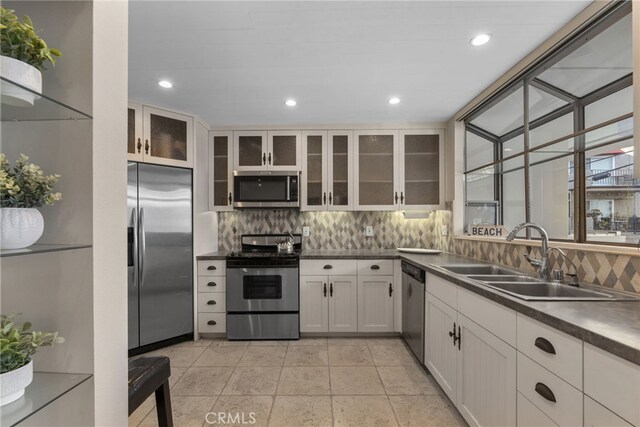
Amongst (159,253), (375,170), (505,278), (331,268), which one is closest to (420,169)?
(375,170)

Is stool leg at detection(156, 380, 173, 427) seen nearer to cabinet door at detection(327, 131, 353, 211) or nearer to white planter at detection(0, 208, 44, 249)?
white planter at detection(0, 208, 44, 249)

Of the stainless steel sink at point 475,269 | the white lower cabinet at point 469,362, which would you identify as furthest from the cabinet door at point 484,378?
the stainless steel sink at point 475,269

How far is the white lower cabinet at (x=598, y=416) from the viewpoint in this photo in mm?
806

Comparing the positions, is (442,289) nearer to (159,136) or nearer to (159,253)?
(159,253)

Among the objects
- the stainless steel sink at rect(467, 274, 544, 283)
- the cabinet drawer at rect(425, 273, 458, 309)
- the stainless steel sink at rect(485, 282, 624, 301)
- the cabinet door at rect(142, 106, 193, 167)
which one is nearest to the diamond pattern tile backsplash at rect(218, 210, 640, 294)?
the cabinet door at rect(142, 106, 193, 167)

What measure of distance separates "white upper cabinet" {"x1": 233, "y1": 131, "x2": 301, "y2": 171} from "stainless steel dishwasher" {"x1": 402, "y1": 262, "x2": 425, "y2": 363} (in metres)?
1.78

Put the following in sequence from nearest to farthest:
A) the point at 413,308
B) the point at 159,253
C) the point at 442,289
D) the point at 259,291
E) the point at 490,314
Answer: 1. the point at 490,314
2. the point at 442,289
3. the point at 413,308
4. the point at 159,253
5. the point at 259,291

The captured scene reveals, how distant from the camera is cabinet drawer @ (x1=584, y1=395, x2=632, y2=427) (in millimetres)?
806

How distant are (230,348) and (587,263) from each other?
2.96 metres

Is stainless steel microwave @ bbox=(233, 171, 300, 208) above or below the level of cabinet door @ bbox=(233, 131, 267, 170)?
below

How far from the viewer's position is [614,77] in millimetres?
1624

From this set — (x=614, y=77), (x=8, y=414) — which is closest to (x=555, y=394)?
(x=8, y=414)

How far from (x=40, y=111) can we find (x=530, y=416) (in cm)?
198

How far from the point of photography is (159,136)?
2738mm
